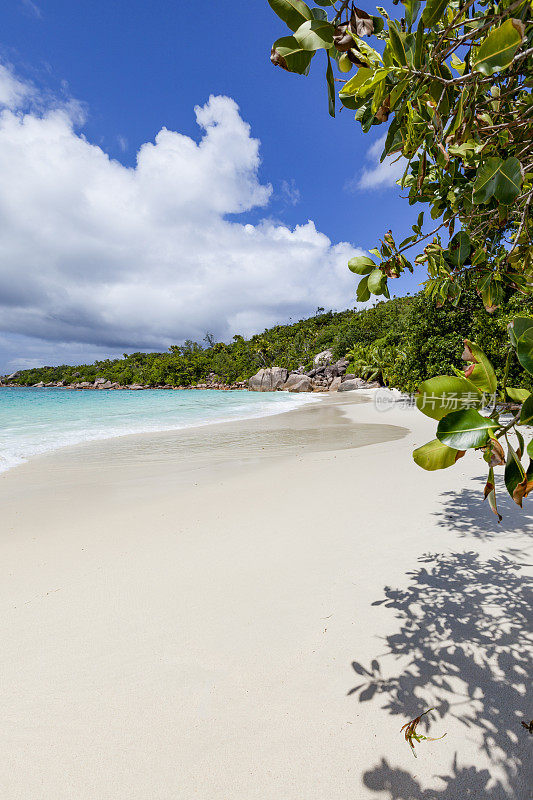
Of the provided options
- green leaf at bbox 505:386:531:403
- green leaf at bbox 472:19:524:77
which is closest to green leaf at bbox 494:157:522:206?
green leaf at bbox 472:19:524:77

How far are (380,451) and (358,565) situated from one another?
5154mm

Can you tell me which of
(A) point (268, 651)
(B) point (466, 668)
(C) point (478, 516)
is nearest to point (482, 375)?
(B) point (466, 668)

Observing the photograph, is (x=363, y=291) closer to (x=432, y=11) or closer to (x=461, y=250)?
(x=461, y=250)

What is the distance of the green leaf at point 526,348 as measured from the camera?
84 cm

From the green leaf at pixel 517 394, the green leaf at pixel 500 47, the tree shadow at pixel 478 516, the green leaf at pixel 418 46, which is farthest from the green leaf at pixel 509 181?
the tree shadow at pixel 478 516

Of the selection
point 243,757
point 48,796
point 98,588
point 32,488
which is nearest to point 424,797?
point 243,757

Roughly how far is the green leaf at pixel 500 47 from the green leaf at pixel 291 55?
1.52 feet

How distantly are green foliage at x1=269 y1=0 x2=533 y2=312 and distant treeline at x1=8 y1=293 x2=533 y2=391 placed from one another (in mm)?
4458

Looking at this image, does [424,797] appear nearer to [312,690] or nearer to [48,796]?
[312,690]

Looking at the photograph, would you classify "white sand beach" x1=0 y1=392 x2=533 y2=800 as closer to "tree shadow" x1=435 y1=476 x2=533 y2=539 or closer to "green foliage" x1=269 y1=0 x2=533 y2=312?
"tree shadow" x1=435 y1=476 x2=533 y2=539

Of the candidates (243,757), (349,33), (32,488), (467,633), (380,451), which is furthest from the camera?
(380,451)

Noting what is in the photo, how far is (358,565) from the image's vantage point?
9.91ft

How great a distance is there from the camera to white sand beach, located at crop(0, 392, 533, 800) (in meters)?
1.51

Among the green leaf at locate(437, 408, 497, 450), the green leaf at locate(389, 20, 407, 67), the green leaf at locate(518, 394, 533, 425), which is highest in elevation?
the green leaf at locate(389, 20, 407, 67)
